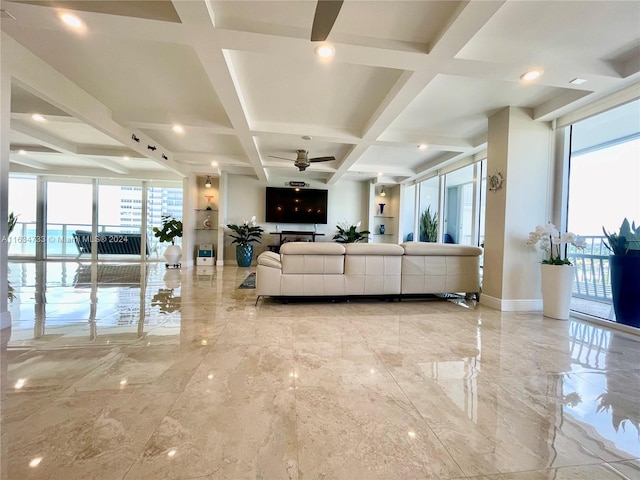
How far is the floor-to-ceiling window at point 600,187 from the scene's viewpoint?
3.04 metres

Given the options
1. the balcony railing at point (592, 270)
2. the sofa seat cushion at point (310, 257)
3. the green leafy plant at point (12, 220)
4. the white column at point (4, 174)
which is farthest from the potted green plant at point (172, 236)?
the balcony railing at point (592, 270)

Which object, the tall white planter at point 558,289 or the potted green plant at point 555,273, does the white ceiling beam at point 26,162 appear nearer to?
the potted green plant at point 555,273

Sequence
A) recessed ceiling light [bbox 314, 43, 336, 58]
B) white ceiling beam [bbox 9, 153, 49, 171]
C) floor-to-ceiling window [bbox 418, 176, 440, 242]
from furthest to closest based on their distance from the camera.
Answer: floor-to-ceiling window [bbox 418, 176, 440, 242], white ceiling beam [bbox 9, 153, 49, 171], recessed ceiling light [bbox 314, 43, 336, 58]

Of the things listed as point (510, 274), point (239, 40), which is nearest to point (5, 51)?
point (239, 40)

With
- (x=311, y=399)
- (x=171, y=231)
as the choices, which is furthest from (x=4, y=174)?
(x=171, y=231)

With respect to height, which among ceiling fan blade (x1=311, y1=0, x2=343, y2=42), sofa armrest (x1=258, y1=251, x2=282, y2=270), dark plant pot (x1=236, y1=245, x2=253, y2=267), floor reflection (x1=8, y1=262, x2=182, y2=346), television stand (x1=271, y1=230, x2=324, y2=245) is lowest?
floor reflection (x1=8, y1=262, x2=182, y2=346)

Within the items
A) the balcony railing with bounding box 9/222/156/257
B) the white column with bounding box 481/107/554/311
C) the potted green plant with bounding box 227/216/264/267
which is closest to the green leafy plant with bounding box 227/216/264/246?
the potted green plant with bounding box 227/216/264/267

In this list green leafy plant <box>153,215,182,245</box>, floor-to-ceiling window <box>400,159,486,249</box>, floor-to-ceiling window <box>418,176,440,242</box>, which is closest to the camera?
floor-to-ceiling window <box>400,159,486,249</box>

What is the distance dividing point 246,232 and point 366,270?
185 inches

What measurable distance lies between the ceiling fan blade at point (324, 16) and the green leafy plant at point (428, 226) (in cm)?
602

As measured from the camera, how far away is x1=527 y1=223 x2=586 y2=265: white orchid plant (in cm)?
315

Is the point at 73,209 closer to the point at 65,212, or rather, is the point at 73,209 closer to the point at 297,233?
the point at 65,212

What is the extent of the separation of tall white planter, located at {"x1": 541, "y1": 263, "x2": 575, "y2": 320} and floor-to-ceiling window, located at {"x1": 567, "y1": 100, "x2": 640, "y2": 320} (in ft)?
1.75

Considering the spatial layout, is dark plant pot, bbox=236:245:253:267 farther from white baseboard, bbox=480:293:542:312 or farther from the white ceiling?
white baseboard, bbox=480:293:542:312
